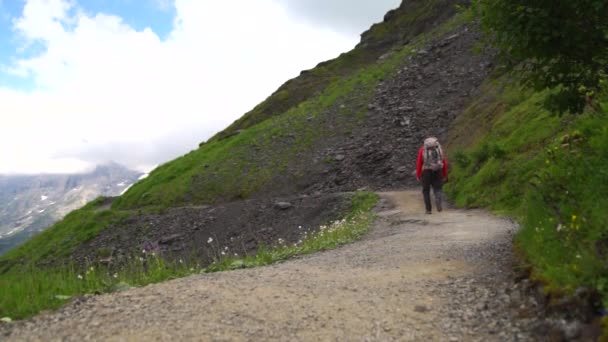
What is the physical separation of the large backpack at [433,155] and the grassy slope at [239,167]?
17.5 meters

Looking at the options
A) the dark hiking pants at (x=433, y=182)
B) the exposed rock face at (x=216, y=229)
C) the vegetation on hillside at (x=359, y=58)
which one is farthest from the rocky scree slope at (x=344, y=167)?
the vegetation on hillside at (x=359, y=58)

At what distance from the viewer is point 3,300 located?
8117 millimetres

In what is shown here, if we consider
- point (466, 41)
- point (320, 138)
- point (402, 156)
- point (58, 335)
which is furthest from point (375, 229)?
point (466, 41)

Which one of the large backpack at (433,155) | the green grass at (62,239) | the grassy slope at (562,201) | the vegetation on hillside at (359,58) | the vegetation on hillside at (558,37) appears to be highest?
the vegetation on hillside at (359,58)

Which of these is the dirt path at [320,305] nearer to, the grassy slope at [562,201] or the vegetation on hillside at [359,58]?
the grassy slope at [562,201]

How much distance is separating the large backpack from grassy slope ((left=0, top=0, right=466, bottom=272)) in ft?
57.5

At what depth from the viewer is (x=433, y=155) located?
19.5 metres

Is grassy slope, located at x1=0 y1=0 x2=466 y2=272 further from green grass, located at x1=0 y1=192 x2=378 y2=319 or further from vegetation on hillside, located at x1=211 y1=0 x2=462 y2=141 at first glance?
green grass, located at x1=0 y1=192 x2=378 y2=319

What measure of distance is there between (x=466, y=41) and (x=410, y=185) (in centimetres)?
2025

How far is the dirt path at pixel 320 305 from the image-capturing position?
248 inches

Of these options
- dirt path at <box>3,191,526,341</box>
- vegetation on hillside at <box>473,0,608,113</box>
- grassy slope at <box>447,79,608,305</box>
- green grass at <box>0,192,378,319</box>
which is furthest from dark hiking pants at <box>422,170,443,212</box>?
vegetation on hillside at <box>473,0,608,113</box>

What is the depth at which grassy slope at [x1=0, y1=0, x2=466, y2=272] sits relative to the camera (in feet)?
130

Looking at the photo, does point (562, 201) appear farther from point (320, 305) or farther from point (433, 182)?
point (433, 182)

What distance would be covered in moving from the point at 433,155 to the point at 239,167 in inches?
979
